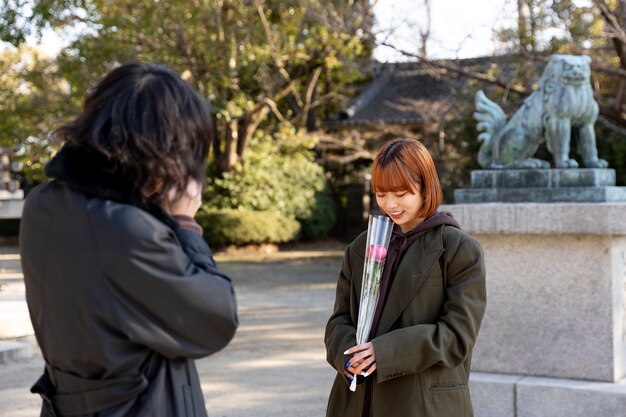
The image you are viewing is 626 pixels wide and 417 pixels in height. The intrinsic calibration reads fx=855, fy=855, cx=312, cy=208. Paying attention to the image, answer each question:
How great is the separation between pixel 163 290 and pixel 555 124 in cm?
371

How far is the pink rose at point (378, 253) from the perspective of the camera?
287cm

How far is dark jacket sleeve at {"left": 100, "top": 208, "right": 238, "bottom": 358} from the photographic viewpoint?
172cm

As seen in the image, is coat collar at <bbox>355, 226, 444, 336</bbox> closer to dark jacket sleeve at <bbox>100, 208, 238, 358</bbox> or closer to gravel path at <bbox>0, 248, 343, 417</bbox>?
dark jacket sleeve at <bbox>100, 208, 238, 358</bbox>

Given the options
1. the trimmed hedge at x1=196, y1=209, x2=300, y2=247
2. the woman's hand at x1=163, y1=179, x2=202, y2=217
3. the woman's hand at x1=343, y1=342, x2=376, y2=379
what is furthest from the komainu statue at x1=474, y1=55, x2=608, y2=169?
the trimmed hedge at x1=196, y1=209, x2=300, y2=247

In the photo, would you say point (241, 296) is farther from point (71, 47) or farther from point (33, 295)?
point (33, 295)

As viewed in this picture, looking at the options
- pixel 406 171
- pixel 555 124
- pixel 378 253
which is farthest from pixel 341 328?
pixel 555 124

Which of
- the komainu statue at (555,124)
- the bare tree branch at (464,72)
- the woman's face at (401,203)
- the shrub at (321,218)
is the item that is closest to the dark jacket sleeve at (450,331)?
the woman's face at (401,203)

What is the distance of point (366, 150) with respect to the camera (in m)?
19.9

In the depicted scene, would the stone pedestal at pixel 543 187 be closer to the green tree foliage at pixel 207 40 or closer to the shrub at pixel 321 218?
the green tree foliage at pixel 207 40

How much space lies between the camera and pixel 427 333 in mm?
2811

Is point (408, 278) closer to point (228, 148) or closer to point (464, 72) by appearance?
point (464, 72)

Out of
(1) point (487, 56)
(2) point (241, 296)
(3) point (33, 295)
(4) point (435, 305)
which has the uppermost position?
(1) point (487, 56)

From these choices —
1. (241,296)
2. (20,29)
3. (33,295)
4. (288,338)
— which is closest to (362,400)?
(33,295)

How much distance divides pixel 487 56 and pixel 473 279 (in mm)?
10045
